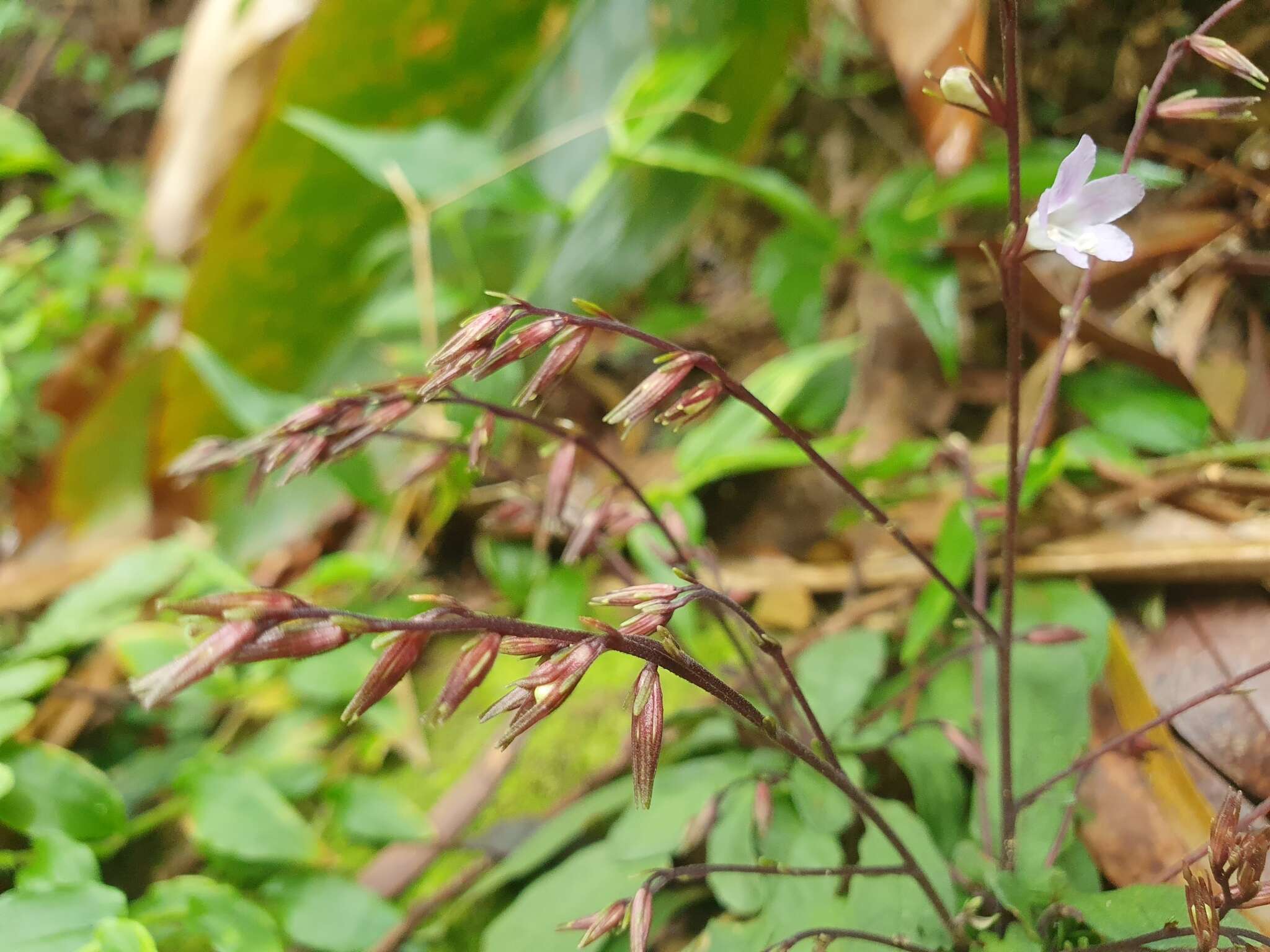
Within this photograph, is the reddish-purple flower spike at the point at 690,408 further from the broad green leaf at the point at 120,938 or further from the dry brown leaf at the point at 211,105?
the dry brown leaf at the point at 211,105

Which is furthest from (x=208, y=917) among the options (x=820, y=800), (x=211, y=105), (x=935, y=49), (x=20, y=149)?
(x=211, y=105)

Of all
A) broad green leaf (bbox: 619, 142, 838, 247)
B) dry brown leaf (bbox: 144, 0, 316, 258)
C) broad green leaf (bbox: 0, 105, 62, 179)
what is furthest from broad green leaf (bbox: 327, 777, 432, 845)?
dry brown leaf (bbox: 144, 0, 316, 258)

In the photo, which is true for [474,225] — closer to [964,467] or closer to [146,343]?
[146,343]

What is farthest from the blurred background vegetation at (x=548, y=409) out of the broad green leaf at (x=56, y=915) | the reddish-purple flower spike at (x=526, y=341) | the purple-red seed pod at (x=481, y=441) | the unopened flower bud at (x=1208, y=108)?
the unopened flower bud at (x=1208, y=108)

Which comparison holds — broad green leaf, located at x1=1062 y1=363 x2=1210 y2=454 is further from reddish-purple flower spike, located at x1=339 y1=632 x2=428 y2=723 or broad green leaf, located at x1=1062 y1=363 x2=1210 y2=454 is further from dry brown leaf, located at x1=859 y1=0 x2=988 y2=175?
reddish-purple flower spike, located at x1=339 y1=632 x2=428 y2=723

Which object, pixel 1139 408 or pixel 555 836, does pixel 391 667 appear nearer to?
pixel 555 836
